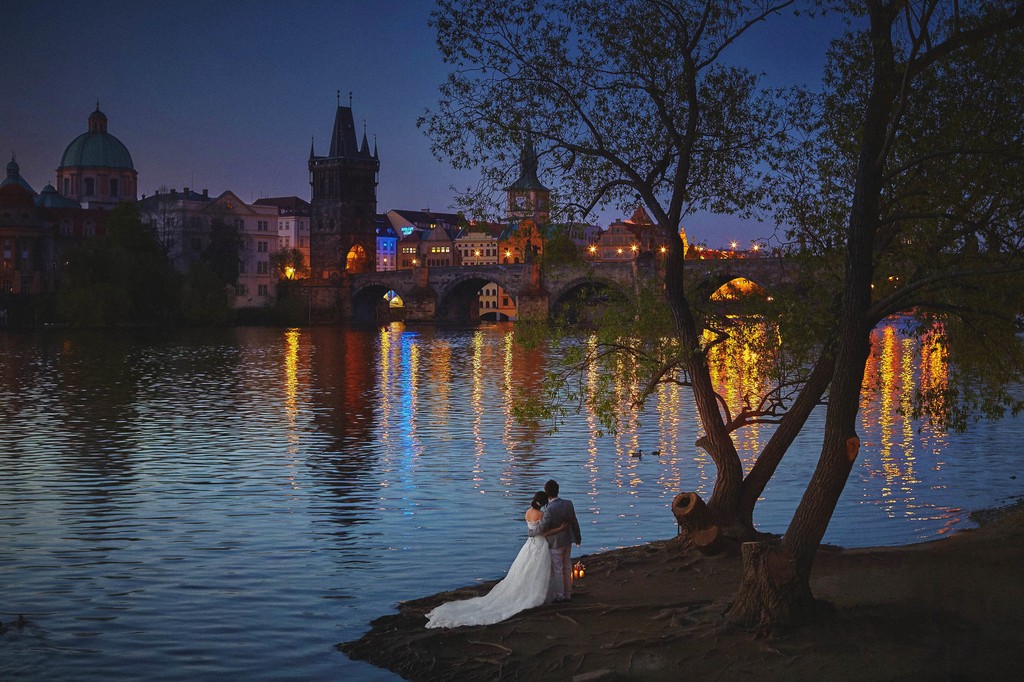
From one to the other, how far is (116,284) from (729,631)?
A: 93969 mm

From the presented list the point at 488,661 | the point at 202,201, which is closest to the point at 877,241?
the point at 488,661

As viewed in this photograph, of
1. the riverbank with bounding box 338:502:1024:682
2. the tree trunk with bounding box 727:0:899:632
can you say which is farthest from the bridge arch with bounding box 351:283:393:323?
the tree trunk with bounding box 727:0:899:632

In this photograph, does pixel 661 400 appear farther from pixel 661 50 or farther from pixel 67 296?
pixel 67 296

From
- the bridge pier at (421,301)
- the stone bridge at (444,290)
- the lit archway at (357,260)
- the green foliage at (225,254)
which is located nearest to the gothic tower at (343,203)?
the lit archway at (357,260)

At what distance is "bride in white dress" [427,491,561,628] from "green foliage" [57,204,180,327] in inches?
3531

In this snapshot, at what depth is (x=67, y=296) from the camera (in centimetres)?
10169

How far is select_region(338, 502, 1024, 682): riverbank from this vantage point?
1239 cm

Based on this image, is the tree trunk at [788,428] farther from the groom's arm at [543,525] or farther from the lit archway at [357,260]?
the lit archway at [357,260]

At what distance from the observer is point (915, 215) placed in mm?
13977

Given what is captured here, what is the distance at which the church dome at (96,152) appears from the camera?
184 m

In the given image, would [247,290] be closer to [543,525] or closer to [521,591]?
[521,591]

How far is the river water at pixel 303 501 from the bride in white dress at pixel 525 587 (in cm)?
120

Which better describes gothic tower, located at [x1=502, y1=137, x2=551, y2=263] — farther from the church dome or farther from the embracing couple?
the church dome

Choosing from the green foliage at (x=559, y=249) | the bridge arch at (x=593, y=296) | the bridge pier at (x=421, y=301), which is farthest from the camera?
the bridge pier at (x=421, y=301)
